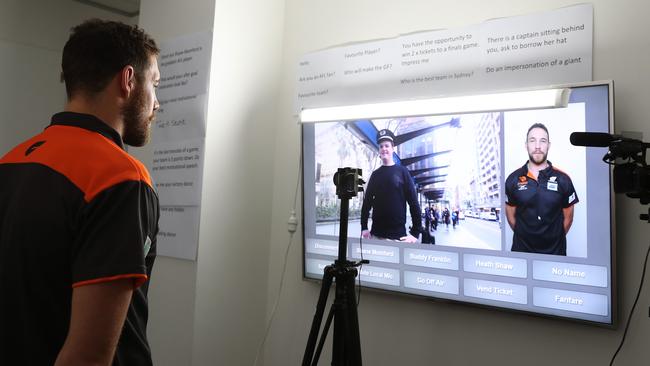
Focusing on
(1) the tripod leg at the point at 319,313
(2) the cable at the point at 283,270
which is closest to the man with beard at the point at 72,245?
(1) the tripod leg at the point at 319,313

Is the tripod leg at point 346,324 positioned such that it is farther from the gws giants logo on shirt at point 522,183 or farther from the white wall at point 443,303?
the gws giants logo on shirt at point 522,183

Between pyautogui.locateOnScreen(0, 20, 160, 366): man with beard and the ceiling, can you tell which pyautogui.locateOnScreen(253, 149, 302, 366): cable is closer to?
pyautogui.locateOnScreen(0, 20, 160, 366): man with beard

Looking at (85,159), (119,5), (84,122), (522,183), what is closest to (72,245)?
(85,159)

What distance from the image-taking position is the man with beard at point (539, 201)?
165 cm

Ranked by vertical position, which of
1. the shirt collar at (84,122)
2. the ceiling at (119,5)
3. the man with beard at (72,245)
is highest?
the ceiling at (119,5)

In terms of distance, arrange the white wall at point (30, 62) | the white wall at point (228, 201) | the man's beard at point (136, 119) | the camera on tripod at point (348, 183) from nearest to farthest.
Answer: the man's beard at point (136, 119), the camera on tripod at point (348, 183), the white wall at point (228, 201), the white wall at point (30, 62)

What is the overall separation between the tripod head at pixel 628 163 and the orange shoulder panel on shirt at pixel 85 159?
124 cm

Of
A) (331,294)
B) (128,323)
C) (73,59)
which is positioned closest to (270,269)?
(331,294)

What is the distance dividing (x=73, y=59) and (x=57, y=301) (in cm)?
56

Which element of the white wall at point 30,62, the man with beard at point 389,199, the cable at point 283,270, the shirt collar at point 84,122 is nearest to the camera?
the shirt collar at point 84,122

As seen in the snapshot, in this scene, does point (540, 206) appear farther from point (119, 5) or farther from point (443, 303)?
point (119, 5)

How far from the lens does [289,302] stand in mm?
2516

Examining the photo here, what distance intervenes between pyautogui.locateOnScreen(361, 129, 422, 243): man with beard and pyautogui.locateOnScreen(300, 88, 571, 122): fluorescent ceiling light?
134 mm

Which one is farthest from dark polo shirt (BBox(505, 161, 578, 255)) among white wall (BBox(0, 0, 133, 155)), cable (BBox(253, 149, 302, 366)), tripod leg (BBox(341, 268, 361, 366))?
white wall (BBox(0, 0, 133, 155))
